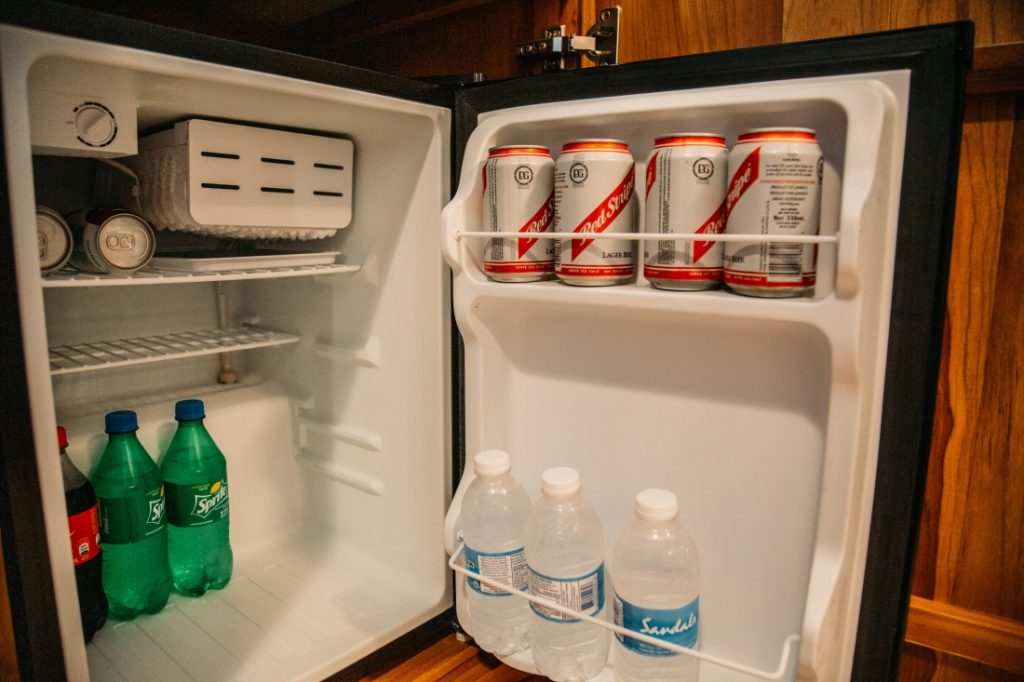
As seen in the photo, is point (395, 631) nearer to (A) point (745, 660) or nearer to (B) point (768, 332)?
(A) point (745, 660)

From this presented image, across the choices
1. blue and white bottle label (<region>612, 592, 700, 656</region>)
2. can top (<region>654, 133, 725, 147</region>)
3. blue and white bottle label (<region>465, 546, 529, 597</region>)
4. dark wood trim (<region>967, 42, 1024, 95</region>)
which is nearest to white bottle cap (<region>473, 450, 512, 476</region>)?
blue and white bottle label (<region>465, 546, 529, 597</region>)

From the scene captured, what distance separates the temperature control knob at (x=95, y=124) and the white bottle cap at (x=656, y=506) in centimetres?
82

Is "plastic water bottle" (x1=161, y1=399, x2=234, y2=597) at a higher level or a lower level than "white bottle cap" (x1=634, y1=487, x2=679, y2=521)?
lower

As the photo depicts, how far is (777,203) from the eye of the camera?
74 centimetres

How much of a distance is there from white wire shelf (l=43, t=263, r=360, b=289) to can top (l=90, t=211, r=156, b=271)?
24 mm

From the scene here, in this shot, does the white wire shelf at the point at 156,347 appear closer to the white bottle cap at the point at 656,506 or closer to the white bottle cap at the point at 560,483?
the white bottle cap at the point at 560,483

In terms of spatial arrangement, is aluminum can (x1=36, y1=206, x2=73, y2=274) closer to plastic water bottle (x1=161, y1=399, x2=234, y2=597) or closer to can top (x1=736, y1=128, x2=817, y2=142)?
plastic water bottle (x1=161, y1=399, x2=234, y2=597)

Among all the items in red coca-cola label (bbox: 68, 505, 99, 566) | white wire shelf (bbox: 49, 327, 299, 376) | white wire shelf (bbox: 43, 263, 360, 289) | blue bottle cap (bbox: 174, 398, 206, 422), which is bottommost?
red coca-cola label (bbox: 68, 505, 99, 566)

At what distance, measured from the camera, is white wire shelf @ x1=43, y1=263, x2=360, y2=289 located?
908 millimetres

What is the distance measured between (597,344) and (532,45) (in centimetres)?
47

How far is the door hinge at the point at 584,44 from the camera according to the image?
1.02 meters

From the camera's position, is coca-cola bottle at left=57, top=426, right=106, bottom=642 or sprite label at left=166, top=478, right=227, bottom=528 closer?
coca-cola bottle at left=57, top=426, right=106, bottom=642

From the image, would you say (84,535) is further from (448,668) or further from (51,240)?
(448,668)

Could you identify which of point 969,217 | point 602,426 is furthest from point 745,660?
point 969,217
